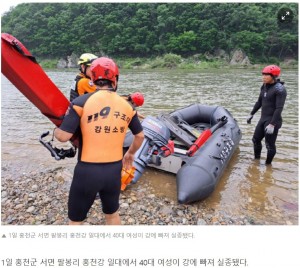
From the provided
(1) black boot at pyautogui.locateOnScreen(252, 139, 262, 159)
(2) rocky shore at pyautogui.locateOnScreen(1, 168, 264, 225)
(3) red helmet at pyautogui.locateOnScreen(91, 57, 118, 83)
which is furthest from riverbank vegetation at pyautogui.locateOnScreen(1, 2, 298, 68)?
(3) red helmet at pyautogui.locateOnScreen(91, 57, 118, 83)

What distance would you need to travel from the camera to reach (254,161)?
532 centimetres

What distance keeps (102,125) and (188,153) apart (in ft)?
8.16

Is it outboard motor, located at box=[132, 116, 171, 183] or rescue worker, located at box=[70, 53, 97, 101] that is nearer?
rescue worker, located at box=[70, 53, 97, 101]

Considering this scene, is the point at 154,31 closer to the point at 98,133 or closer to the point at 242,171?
the point at 242,171

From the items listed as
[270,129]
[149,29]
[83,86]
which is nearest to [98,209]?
[83,86]

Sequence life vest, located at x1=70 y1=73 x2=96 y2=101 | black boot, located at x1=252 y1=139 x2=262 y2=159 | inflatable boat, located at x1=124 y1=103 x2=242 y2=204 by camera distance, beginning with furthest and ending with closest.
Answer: black boot, located at x1=252 y1=139 x2=262 y2=159
inflatable boat, located at x1=124 y1=103 x2=242 y2=204
life vest, located at x1=70 y1=73 x2=96 y2=101

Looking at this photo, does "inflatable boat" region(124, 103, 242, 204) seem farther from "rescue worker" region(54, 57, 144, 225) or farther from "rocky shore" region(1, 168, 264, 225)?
"rescue worker" region(54, 57, 144, 225)

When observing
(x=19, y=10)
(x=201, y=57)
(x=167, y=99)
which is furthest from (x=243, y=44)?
(x=19, y=10)

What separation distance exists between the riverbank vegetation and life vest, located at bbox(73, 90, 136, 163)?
40.2 m

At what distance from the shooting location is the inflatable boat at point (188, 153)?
3.75m

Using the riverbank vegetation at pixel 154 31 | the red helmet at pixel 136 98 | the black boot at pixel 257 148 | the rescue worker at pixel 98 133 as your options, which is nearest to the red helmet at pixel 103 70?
the rescue worker at pixel 98 133

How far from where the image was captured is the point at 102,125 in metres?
2.18

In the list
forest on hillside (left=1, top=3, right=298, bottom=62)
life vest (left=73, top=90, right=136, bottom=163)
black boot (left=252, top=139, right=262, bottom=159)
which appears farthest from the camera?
forest on hillside (left=1, top=3, right=298, bottom=62)

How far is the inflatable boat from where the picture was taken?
3.75 m
